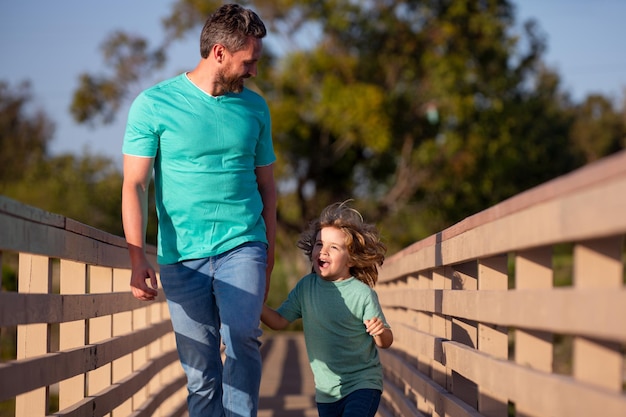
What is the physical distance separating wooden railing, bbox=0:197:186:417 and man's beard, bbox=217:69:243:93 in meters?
0.86

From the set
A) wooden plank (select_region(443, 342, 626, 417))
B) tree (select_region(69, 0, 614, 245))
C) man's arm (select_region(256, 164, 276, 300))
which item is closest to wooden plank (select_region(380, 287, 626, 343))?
wooden plank (select_region(443, 342, 626, 417))

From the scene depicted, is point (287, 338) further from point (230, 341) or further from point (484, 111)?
point (230, 341)

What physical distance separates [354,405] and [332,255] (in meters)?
0.72

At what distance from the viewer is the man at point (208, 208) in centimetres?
477

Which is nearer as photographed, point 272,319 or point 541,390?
point 541,390

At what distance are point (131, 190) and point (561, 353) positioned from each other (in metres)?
22.4

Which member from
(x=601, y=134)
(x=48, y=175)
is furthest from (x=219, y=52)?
(x=601, y=134)

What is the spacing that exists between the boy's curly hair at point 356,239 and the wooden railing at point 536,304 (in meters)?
0.30

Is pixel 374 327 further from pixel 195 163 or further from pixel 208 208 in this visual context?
pixel 195 163

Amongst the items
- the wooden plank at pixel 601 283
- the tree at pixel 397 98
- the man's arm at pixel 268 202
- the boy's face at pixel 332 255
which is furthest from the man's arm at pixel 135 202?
the tree at pixel 397 98

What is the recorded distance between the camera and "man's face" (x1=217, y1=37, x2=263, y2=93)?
4828mm

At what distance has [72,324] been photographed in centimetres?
483

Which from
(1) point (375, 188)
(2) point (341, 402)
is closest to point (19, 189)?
(1) point (375, 188)

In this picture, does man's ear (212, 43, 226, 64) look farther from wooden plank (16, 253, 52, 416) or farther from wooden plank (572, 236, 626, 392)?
wooden plank (572, 236, 626, 392)
